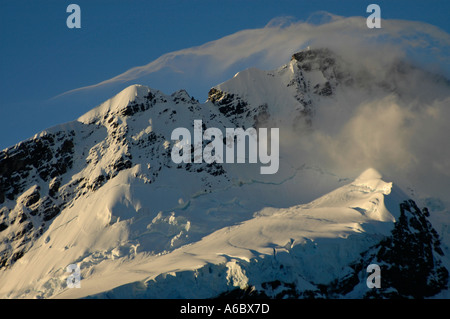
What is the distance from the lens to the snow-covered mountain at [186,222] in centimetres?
13562

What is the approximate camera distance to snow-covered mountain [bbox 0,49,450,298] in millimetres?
135625

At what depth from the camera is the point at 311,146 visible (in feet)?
654

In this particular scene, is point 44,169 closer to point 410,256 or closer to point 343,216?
point 343,216

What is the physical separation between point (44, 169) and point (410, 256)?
103625 mm

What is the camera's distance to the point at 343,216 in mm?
157875

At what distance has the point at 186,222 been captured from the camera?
163 meters

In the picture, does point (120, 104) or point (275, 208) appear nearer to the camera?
point (275, 208)

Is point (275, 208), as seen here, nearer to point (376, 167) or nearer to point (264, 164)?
point (264, 164)
